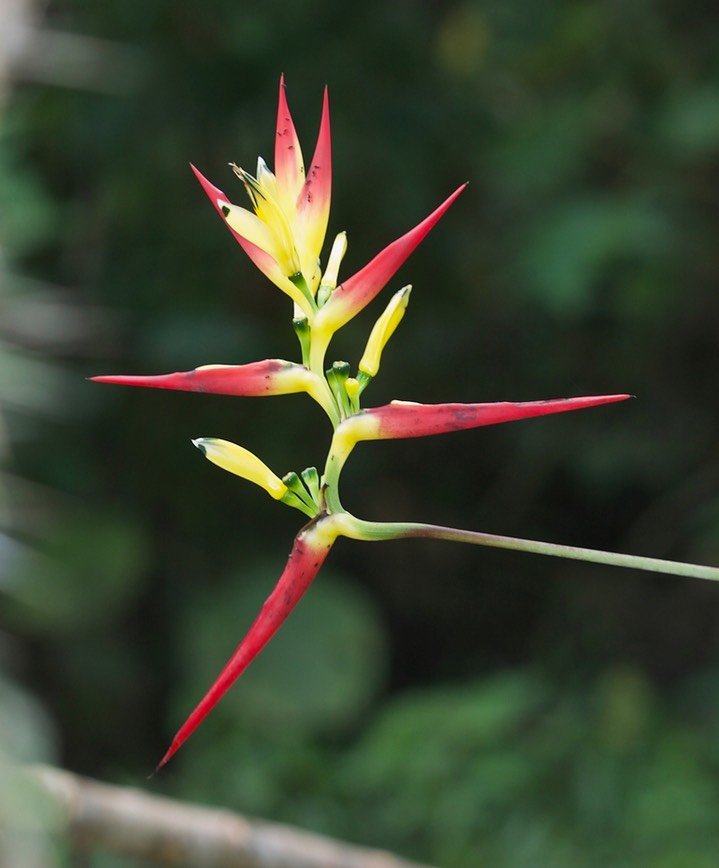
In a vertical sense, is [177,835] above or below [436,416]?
below

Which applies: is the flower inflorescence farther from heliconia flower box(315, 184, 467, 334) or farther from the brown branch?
the brown branch

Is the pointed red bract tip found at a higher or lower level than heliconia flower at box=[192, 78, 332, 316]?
higher

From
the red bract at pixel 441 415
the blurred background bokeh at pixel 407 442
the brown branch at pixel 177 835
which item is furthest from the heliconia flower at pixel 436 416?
the blurred background bokeh at pixel 407 442

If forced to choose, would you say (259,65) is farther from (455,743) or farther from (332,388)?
(332,388)

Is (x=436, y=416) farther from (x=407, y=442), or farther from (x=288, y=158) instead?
(x=407, y=442)

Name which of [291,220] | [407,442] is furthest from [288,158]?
[407,442]

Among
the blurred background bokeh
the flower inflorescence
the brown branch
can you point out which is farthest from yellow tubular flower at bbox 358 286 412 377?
the blurred background bokeh

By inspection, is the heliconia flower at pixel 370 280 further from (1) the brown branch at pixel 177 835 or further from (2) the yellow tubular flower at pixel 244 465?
(1) the brown branch at pixel 177 835
